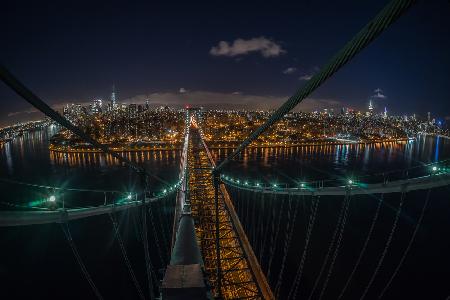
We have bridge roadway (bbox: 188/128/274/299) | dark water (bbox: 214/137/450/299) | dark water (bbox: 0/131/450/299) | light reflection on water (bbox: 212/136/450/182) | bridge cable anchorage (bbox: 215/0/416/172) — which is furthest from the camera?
light reflection on water (bbox: 212/136/450/182)

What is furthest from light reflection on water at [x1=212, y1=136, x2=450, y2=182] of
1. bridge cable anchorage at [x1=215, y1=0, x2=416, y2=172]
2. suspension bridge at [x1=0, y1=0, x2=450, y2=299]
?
bridge cable anchorage at [x1=215, y1=0, x2=416, y2=172]

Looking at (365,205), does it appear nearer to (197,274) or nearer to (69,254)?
(69,254)

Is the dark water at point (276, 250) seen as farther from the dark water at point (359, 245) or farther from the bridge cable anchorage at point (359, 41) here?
the bridge cable anchorage at point (359, 41)

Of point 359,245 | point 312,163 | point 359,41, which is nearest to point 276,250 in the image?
point 359,245

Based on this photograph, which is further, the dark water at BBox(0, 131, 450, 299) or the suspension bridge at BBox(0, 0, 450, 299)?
the dark water at BBox(0, 131, 450, 299)

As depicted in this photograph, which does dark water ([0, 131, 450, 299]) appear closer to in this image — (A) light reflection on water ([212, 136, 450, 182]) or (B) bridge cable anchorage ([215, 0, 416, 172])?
(A) light reflection on water ([212, 136, 450, 182])

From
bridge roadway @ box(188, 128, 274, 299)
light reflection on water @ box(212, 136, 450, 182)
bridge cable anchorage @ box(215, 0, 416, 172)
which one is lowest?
light reflection on water @ box(212, 136, 450, 182)

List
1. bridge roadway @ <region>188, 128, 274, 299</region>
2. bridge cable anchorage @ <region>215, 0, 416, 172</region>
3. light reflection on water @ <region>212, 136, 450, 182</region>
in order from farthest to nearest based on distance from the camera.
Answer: light reflection on water @ <region>212, 136, 450, 182</region>
bridge roadway @ <region>188, 128, 274, 299</region>
bridge cable anchorage @ <region>215, 0, 416, 172</region>

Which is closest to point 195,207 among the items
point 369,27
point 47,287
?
point 47,287

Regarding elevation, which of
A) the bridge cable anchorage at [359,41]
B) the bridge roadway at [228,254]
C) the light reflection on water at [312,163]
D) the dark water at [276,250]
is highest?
the bridge cable anchorage at [359,41]

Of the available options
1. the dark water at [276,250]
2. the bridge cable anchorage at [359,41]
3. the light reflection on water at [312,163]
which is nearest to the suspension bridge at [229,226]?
the bridge cable anchorage at [359,41]

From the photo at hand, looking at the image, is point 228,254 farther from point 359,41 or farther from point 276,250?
point 359,41

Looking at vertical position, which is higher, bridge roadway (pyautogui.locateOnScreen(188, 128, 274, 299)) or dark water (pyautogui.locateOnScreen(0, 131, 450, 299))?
bridge roadway (pyautogui.locateOnScreen(188, 128, 274, 299))
